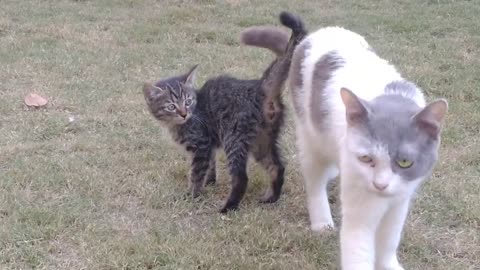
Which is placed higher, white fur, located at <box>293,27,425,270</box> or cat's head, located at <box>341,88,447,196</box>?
cat's head, located at <box>341,88,447,196</box>

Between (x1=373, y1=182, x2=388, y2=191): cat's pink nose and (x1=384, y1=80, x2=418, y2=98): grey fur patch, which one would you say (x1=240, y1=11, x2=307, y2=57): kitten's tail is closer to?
(x1=384, y1=80, x2=418, y2=98): grey fur patch

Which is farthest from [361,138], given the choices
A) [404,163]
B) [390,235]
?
[390,235]

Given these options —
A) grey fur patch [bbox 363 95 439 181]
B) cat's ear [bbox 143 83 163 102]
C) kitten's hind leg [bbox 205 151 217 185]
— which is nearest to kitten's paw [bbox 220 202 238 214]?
kitten's hind leg [bbox 205 151 217 185]

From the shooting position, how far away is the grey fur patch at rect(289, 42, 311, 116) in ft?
12.5

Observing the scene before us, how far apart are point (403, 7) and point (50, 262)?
23.6ft

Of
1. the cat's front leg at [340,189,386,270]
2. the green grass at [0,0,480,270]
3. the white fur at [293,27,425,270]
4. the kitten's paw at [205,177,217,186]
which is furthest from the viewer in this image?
the kitten's paw at [205,177,217,186]

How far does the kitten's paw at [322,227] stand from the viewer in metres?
3.90

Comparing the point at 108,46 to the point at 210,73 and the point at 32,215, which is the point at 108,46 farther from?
the point at 32,215

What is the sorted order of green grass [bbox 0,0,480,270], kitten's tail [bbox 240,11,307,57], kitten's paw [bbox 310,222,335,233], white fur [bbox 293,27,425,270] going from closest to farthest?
white fur [bbox 293,27,425,270], green grass [bbox 0,0,480,270], kitten's paw [bbox 310,222,335,233], kitten's tail [bbox 240,11,307,57]

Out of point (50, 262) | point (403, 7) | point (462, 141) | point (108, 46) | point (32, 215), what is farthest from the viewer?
point (403, 7)

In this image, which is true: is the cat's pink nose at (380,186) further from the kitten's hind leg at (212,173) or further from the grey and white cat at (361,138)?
the kitten's hind leg at (212,173)

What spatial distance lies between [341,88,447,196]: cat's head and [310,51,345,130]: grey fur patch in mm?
558

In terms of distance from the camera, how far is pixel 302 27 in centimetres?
410

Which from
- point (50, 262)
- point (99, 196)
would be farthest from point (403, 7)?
point (50, 262)
